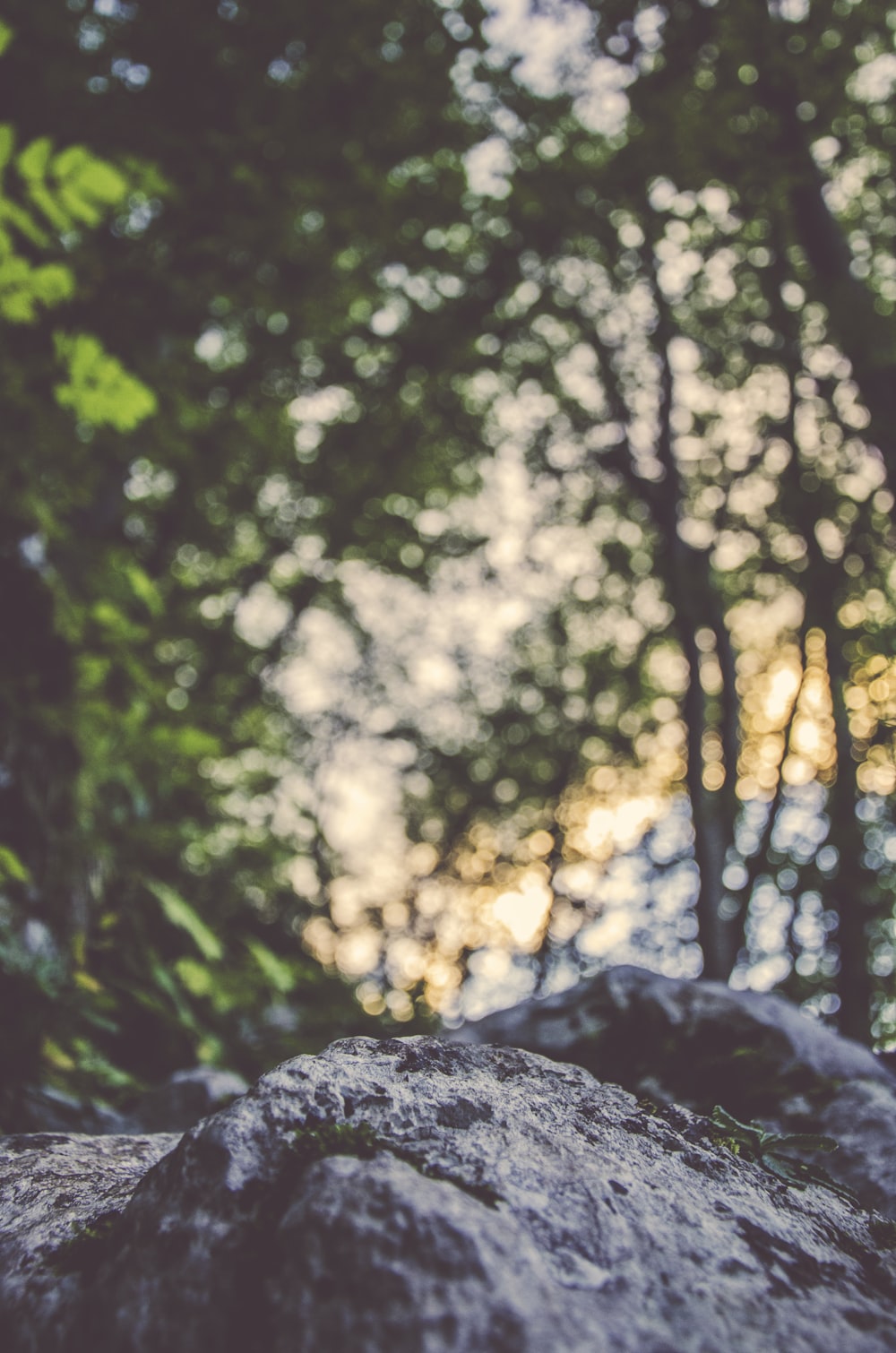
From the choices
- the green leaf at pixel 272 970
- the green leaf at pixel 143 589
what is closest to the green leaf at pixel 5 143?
the green leaf at pixel 143 589

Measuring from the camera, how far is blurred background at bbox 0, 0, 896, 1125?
4496 mm

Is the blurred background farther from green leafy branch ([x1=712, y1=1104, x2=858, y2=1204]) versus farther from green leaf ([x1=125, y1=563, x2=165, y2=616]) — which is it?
green leafy branch ([x1=712, y1=1104, x2=858, y2=1204])

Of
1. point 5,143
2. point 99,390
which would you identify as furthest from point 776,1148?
point 5,143

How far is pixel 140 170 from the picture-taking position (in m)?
3.63

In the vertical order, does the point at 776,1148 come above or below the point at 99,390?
below

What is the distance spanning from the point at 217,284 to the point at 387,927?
20297 millimetres

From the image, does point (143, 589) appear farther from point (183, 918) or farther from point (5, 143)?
point (5, 143)

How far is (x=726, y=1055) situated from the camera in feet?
9.21

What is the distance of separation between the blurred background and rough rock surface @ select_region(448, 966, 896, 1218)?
2133 millimetres

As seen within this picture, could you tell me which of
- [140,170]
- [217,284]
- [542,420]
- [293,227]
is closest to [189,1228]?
[140,170]

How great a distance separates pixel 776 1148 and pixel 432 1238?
3.92ft

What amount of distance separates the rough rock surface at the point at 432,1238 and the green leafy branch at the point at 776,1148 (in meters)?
0.04

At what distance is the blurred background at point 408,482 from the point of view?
14.8 feet

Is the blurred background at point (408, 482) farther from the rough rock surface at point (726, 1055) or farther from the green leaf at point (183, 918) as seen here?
the rough rock surface at point (726, 1055)
